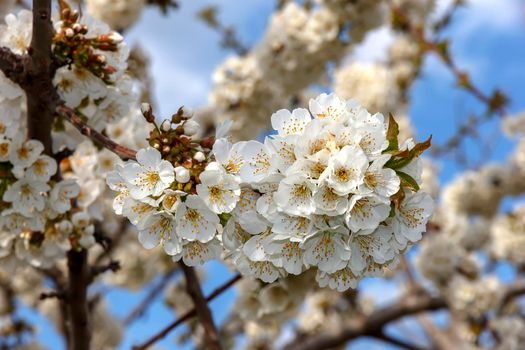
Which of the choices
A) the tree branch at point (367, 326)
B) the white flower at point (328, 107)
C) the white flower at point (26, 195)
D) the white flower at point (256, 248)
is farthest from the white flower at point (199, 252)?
the tree branch at point (367, 326)

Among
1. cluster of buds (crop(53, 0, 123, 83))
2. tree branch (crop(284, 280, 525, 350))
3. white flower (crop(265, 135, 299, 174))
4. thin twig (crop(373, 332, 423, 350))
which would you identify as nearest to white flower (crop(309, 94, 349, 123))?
white flower (crop(265, 135, 299, 174))

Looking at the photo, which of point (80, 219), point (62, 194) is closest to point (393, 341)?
point (80, 219)

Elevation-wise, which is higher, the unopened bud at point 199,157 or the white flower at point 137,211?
the unopened bud at point 199,157

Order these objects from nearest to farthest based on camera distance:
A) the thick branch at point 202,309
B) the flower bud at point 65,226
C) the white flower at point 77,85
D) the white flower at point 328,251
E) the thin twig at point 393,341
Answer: the white flower at point 328,251
the white flower at point 77,85
the flower bud at point 65,226
the thick branch at point 202,309
the thin twig at point 393,341

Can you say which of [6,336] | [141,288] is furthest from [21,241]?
[141,288]

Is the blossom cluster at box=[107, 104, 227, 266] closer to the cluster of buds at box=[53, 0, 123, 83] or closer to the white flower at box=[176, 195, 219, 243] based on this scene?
the white flower at box=[176, 195, 219, 243]

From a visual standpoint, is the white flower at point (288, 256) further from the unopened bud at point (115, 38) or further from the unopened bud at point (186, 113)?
the unopened bud at point (115, 38)
